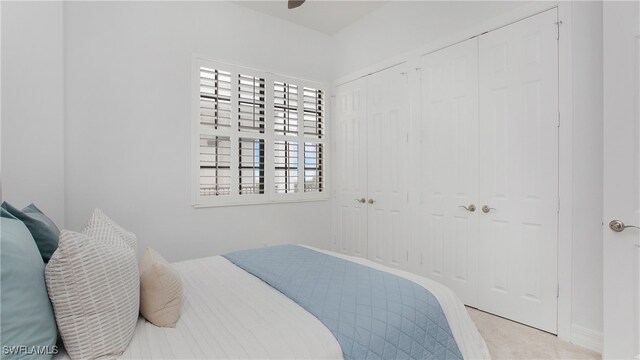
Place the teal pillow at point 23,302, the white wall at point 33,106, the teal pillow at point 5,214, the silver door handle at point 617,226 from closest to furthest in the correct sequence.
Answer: the teal pillow at point 23,302, the teal pillow at point 5,214, the silver door handle at point 617,226, the white wall at point 33,106

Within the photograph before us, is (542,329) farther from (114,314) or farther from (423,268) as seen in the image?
(114,314)

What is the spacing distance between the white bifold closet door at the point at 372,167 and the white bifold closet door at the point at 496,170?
1.00ft

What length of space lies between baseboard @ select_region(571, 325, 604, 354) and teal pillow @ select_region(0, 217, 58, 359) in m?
2.79

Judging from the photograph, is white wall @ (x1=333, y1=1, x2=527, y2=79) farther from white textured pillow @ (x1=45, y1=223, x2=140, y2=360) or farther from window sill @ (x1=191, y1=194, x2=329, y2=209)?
white textured pillow @ (x1=45, y1=223, x2=140, y2=360)

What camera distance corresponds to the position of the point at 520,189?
2361mm

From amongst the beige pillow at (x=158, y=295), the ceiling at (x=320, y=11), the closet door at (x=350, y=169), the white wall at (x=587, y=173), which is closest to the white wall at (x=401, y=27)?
the ceiling at (x=320, y=11)

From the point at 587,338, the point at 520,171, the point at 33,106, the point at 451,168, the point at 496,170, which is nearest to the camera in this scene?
the point at 587,338

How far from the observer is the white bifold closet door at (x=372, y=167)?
3.29 meters

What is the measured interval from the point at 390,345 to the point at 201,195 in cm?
249

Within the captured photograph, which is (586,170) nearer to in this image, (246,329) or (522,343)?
(522,343)

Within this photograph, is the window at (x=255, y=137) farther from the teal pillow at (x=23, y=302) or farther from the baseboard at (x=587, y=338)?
the baseboard at (x=587, y=338)

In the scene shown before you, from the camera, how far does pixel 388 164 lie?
3.41 meters

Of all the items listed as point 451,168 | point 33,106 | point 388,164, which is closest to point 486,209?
point 451,168

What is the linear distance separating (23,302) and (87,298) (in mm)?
153
